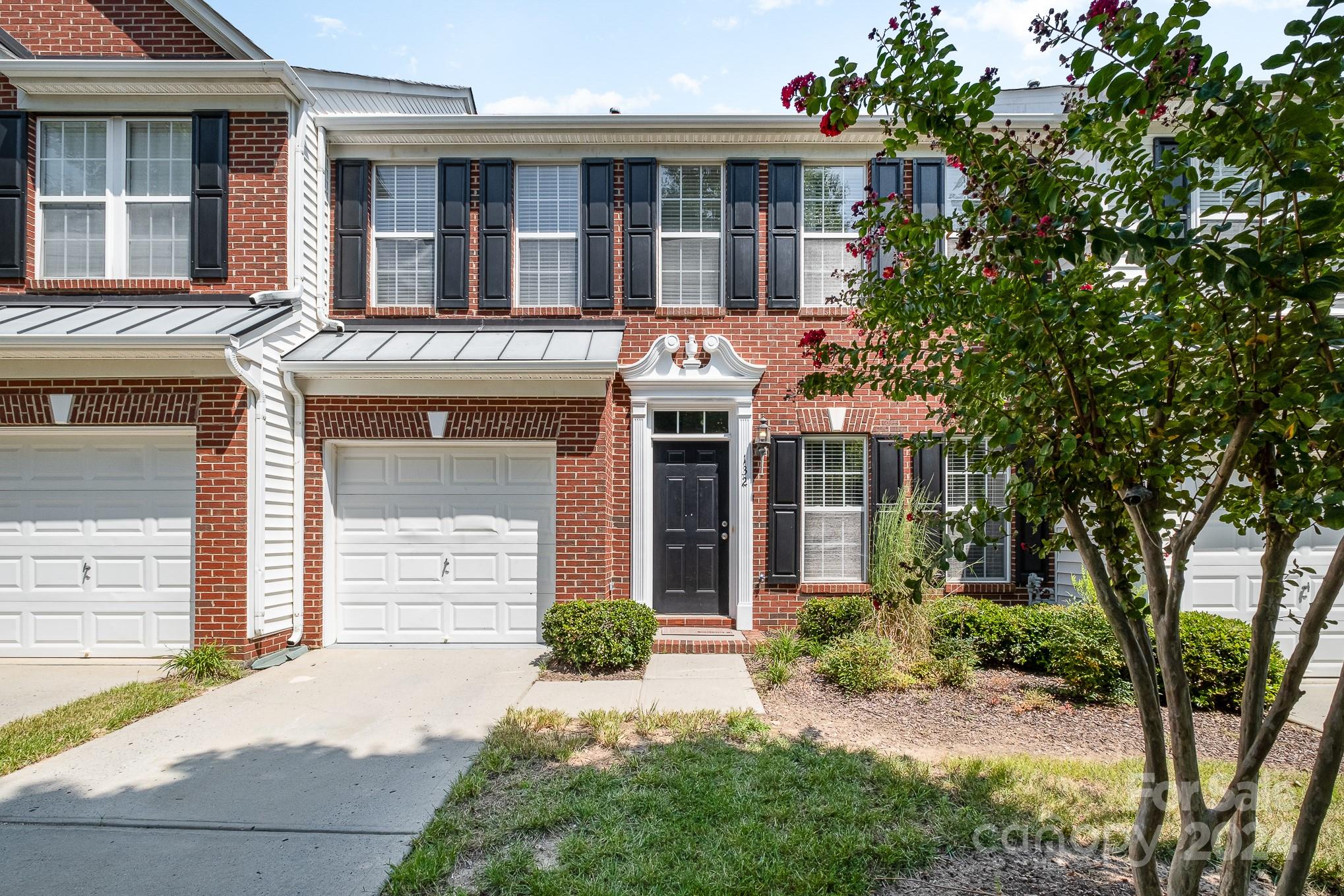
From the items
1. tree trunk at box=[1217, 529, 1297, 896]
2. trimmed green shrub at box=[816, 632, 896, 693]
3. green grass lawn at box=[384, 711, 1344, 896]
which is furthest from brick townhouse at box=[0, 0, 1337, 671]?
tree trunk at box=[1217, 529, 1297, 896]

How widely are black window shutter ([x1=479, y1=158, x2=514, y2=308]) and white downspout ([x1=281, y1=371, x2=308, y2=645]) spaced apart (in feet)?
7.06

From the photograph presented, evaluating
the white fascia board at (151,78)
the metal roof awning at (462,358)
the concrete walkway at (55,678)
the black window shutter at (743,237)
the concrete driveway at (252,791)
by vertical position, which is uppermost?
the white fascia board at (151,78)

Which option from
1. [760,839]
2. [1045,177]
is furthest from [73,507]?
[1045,177]

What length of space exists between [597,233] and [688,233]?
1003 mm

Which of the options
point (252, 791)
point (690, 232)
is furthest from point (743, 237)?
point (252, 791)

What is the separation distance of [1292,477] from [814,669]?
4.83 metres

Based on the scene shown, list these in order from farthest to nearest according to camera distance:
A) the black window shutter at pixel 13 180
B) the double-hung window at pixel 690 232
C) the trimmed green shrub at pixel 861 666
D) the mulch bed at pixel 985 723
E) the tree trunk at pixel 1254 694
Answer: the double-hung window at pixel 690 232
the black window shutter at pixel 13 180
the trimmed green shrub at pixel 861 666
the mulch bed at pixel 985 723
the tree trunk at pixel 1254 694

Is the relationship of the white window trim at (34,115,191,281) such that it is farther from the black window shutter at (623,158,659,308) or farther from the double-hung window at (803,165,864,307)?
the double-hung window at (803,165,864,307)

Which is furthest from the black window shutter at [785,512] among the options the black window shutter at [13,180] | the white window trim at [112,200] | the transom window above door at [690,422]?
the black window shutter at [13,180]

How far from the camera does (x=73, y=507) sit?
264 inches

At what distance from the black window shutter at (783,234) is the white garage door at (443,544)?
3056mm

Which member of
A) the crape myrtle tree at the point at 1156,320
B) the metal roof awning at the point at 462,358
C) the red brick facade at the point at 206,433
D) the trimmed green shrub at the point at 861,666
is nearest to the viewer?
the crape myrtle tree at the point at 1156,320

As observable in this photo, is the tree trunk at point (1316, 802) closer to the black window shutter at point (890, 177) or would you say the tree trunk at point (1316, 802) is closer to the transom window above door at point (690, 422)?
the transom window above door at point (690, 422)

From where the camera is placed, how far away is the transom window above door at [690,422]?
769cm
